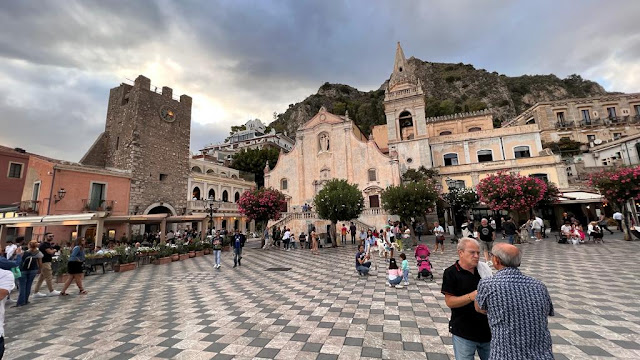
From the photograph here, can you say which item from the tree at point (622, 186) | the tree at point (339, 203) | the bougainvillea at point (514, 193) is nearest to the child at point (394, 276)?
the tree at point (339, 203)

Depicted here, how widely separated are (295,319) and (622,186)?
1932 cm

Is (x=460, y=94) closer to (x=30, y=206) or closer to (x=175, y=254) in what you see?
(x=175, y=254)

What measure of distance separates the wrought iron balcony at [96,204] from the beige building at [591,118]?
51022 mm

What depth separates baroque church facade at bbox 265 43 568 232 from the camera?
90.8 feet

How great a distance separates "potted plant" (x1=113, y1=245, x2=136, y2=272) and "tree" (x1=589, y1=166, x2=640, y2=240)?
26316mm

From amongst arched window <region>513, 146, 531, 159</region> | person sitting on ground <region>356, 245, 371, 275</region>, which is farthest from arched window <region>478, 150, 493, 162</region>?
person sitting on ground <region>356, 245, 371, 275</region>

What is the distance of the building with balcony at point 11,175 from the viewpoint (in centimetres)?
2261

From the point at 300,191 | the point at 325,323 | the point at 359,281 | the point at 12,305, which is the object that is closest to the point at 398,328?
the point at 325,323

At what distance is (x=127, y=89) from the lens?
27281mm

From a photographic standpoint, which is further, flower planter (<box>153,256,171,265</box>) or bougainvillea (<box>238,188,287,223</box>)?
bougainvillea (<box>238,188,287,223</box>)

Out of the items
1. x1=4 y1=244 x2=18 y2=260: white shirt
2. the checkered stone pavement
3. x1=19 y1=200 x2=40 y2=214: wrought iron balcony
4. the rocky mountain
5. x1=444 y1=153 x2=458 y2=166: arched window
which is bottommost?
the checkered stone pavement

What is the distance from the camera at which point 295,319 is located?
19.1 ft

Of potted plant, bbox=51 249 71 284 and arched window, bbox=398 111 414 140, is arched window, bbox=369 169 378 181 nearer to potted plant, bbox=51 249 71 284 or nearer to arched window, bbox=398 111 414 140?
arched window, bbox=398 111 414 140

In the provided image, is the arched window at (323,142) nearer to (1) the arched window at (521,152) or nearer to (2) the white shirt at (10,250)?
(1) the arched window at (521,152)
